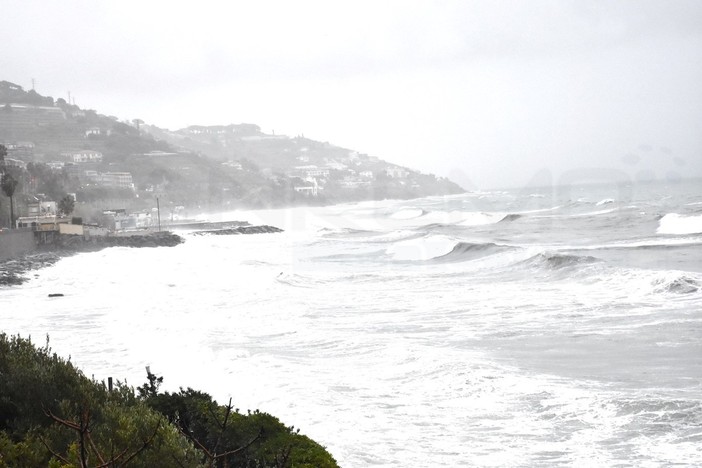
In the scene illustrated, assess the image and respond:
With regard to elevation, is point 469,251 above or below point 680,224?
below

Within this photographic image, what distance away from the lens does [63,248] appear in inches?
1751

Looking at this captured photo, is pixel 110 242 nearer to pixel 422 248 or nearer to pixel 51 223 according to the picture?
pixel 51 223

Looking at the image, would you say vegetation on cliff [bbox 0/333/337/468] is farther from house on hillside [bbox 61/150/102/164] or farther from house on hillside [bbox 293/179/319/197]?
house on hillside [bbox 293/179/319/197]

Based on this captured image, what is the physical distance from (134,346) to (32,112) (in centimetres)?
15816

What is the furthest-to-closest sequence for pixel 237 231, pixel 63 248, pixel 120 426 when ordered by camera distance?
pixel 237 231, pixel 63 248, pixel 120 426

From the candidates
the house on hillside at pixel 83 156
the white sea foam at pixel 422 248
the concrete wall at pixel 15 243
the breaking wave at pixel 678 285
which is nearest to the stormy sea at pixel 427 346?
the breaking wave at pixel 678 285

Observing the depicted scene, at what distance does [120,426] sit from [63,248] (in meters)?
41.2

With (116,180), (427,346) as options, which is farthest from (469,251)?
(116,180)

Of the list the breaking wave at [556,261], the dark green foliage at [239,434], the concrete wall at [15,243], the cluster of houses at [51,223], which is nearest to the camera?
the dark green foliage at [239,434]

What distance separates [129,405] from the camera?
7488mm

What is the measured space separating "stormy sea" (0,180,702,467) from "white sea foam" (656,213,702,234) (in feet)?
38.1

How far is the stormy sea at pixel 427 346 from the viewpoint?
8.34 m

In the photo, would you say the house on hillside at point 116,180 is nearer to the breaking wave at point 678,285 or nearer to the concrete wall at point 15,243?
the concrete wall at point 15,243

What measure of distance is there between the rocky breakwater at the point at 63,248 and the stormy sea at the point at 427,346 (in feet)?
4.04
